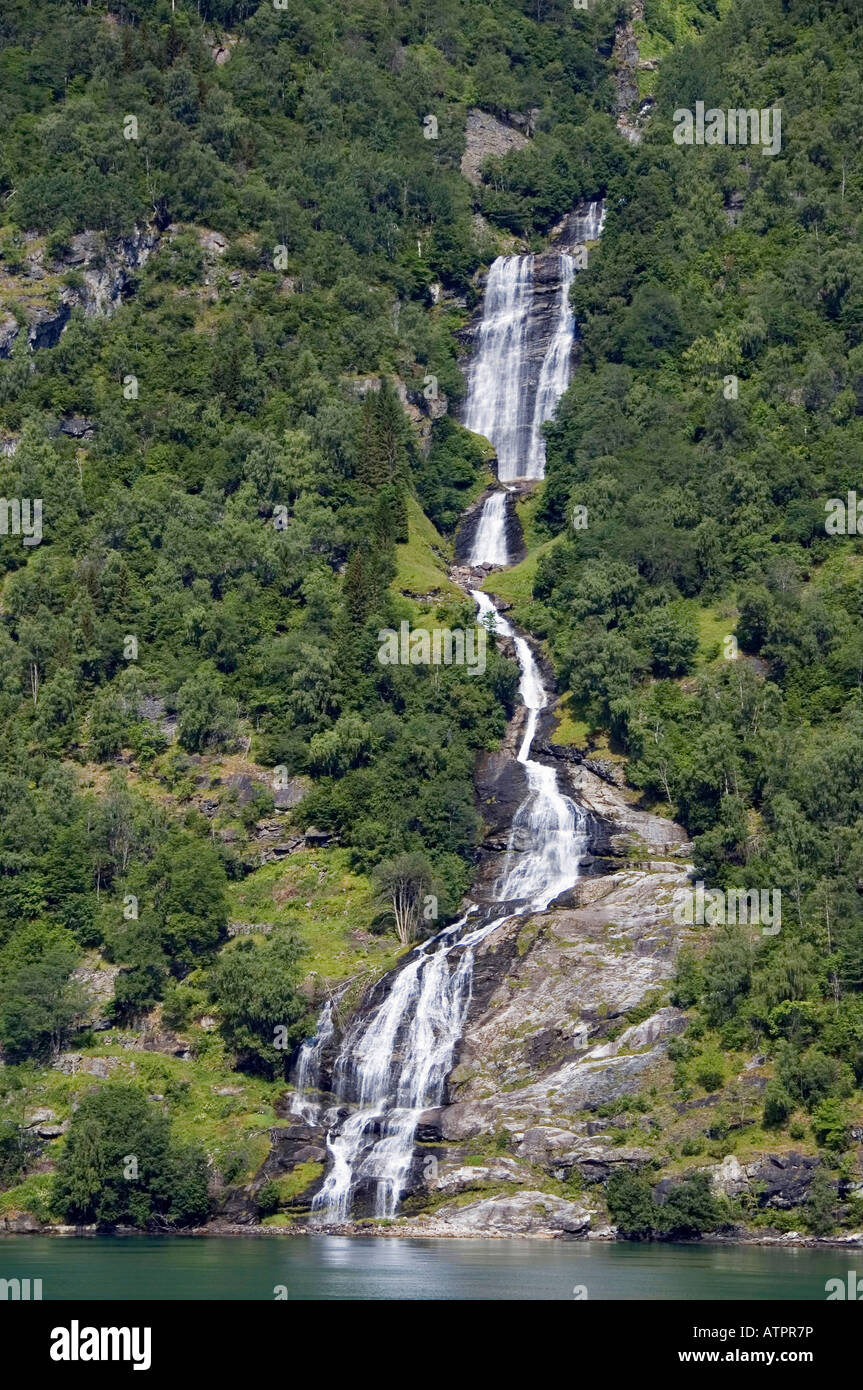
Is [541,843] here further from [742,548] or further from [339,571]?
[339,571]

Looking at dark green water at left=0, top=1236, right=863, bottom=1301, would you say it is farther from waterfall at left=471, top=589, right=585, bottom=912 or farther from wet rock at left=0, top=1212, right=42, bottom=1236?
waterfall at left=471, top=589, right=585, bottom=912

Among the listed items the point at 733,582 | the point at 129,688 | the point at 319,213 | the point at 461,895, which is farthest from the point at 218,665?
the point at 319,213

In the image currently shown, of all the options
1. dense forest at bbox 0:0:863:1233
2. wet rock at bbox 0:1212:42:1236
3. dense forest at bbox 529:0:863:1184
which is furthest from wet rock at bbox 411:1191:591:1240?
wet rock at bbox 0:1212:42:1236

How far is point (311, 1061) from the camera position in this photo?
120812mm

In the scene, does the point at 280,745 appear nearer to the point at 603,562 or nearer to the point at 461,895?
the point at 461,895

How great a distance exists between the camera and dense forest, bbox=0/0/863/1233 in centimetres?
12138

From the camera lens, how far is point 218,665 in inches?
5906

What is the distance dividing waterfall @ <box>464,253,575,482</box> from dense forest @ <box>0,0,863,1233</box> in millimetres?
3561

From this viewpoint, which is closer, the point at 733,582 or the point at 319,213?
the point at 733,582

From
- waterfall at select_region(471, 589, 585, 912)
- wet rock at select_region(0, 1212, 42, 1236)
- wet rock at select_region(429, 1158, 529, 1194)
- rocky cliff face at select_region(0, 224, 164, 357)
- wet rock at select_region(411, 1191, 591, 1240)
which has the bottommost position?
Result: wet rock at select_region(0, 1212, 42, 1236)

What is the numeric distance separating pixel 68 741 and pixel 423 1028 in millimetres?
38897

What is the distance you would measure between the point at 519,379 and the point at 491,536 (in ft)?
72.1

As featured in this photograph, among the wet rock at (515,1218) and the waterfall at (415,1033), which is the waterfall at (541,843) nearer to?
the waterfall at (415,1033)

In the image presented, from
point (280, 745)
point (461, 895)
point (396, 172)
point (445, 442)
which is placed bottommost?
point (461, 895)
